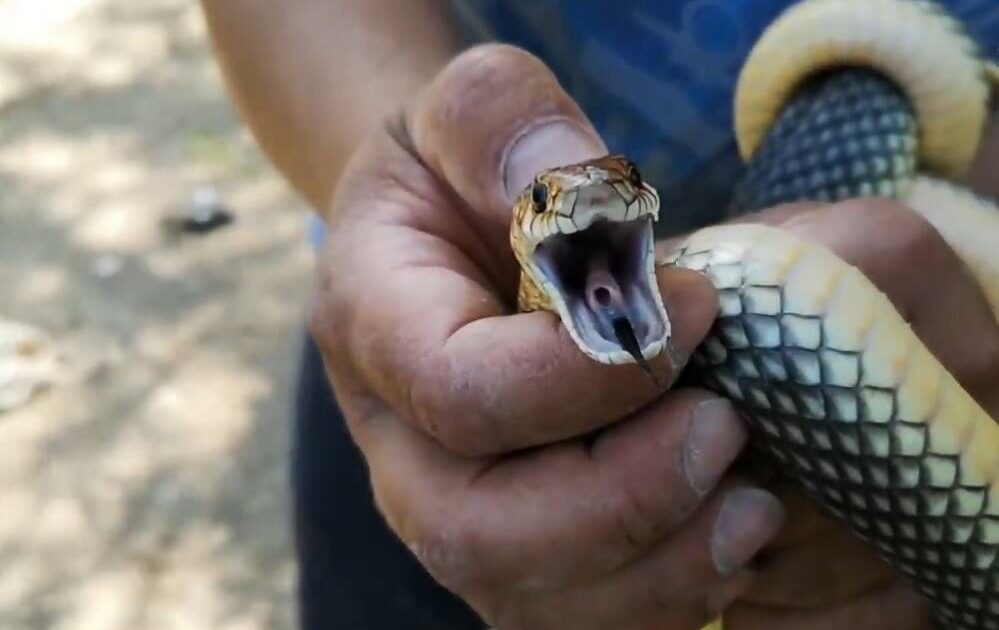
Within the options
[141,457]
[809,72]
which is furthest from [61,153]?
[809,72]

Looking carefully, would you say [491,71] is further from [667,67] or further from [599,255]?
[667,67]

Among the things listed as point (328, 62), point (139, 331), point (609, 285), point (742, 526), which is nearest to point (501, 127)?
point (609, 285)

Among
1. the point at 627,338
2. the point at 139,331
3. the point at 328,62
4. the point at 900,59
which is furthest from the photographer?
the point at 139,331

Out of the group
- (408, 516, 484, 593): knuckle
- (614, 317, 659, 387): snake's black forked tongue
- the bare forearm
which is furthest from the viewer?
the bare forearm

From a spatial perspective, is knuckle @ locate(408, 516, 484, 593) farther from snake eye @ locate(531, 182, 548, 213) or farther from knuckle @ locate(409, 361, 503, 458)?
snake eye @ locate(531, 182, 548, 213)

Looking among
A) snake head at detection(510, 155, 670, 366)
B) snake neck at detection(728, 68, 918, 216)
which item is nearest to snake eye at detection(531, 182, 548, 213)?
snake head at detection(510, 155, 670, 366)

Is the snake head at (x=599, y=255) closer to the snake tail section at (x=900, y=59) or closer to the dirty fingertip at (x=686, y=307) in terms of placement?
the dirty fingertip at (x=686, y=307)
